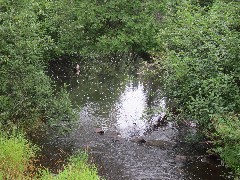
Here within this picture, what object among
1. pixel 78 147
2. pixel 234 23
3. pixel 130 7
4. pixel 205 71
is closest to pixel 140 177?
pixel 78 147

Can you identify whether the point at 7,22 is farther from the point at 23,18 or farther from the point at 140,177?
the point at 140,177

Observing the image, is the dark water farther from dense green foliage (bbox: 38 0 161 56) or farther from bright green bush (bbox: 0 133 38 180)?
bright green bush (bbox: 0 133 38 180)

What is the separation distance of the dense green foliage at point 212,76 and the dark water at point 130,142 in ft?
4.32

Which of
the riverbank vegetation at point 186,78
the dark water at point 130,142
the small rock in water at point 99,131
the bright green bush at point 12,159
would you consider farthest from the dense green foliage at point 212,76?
the bright green bush at point 12,159

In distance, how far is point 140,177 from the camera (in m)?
12.4

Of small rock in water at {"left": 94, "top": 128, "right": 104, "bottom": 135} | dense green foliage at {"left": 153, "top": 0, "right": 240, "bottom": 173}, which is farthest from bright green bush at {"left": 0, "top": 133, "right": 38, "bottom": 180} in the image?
small rock in water at {"left": 94, "top": 128, "right": 104, "bottom": 135}

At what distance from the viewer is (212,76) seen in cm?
1256

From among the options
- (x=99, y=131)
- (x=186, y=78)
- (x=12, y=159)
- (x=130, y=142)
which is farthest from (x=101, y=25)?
(x=12, y=159)

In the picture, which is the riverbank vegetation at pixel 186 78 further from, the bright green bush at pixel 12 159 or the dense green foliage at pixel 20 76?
the bright green bush at pixel 12 159

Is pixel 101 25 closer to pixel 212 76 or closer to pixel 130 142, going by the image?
pixel 130 142

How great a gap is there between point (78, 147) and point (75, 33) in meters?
10.7

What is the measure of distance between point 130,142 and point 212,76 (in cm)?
460

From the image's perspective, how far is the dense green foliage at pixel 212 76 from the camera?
36.4 ft

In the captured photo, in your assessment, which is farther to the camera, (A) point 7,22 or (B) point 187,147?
(B) point 187,147
